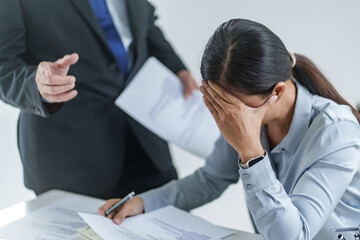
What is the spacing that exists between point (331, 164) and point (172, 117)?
2.48 ft

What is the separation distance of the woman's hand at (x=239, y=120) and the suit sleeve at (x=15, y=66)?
1.70 ft

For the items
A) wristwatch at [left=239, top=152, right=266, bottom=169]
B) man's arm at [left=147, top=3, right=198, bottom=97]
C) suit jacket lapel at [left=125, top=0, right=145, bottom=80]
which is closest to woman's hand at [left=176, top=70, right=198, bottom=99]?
man's arm at [left=147, top=3, right=198, bottom=97]

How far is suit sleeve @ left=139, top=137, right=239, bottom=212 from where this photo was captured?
136cm

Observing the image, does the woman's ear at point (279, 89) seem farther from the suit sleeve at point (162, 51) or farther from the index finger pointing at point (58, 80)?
the suit sleeve at point (162, 51)

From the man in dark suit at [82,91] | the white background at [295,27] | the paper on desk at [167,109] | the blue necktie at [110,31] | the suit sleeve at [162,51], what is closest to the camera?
the man in dark suit at [82,91]

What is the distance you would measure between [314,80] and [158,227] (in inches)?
21.4

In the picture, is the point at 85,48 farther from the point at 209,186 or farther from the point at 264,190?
the point at 264,190

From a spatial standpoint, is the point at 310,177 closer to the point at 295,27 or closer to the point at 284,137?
the point at 284,137

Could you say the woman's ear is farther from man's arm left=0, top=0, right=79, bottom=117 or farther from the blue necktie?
the blue necktie

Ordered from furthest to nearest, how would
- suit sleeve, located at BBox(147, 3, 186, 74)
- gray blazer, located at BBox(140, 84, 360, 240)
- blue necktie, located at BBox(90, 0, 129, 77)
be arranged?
suit sleeve, located at BBox(147, 3, 186, 74) < blue necktie, located at BBox(90, 0, 129, 77) < gray blazer, located at BBox(140, 84, 360, 240)

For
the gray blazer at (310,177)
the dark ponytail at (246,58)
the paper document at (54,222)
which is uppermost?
the dark ponytail at (246,58)

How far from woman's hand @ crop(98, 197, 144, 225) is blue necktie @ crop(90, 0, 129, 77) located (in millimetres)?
484

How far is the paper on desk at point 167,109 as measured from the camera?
63.5 inches

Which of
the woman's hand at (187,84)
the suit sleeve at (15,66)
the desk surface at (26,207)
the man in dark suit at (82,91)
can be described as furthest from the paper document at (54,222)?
the woman's hand at (187,84)
